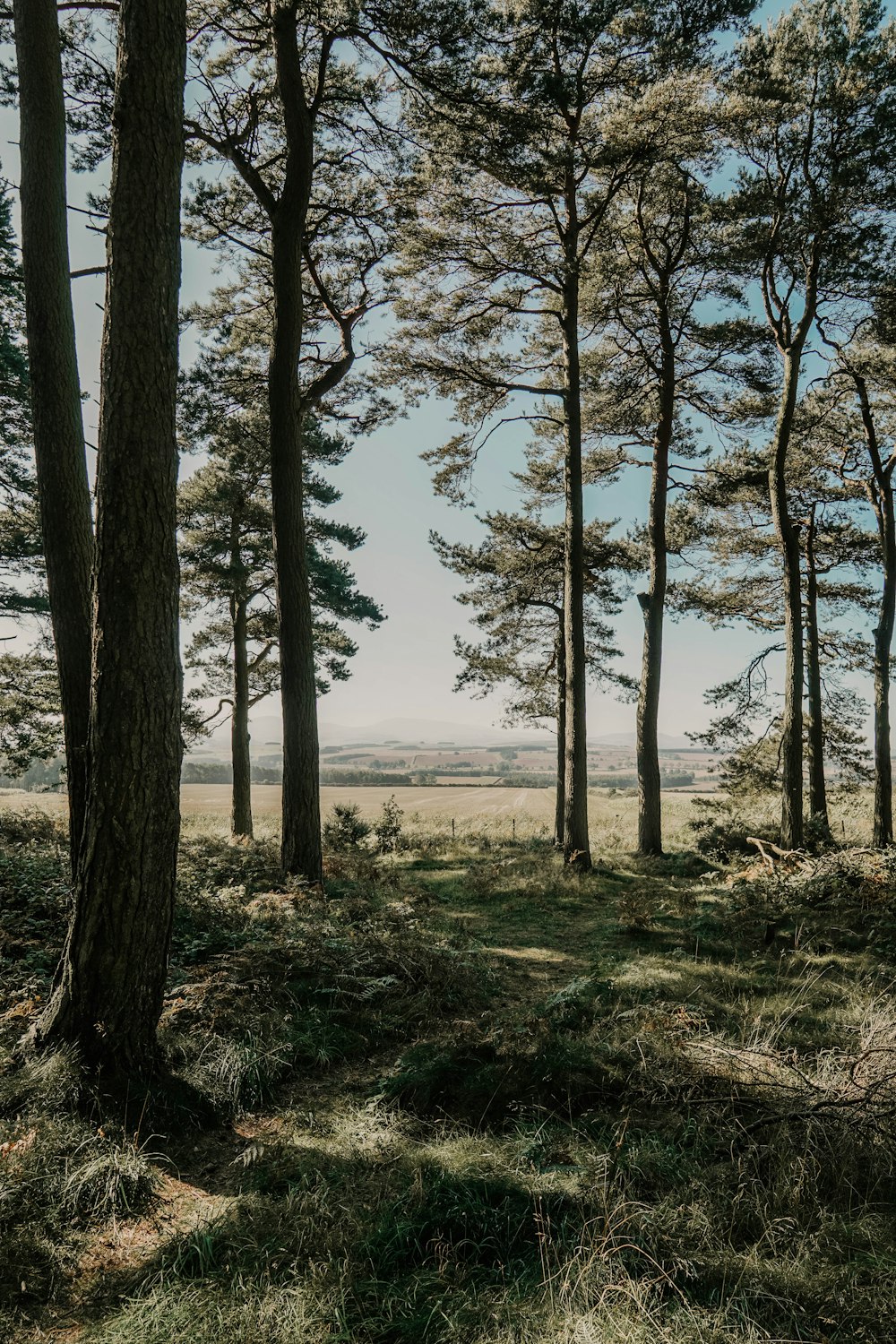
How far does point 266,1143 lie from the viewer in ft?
10.5

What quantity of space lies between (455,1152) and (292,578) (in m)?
6.99

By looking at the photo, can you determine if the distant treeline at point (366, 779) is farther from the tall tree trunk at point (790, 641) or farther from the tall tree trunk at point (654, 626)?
the tall tree trunk at point (790, 641)

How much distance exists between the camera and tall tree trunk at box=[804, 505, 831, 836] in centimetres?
1563

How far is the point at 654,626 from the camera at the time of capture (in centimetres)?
1348

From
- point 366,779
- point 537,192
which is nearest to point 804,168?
point 537,192

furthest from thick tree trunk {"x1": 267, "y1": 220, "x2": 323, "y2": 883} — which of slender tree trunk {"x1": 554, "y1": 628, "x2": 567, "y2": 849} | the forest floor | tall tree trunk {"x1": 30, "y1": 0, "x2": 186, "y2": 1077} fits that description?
slender tree trunk {"x1": 554, "y1": 628, "x2": 567, "y2": 849}

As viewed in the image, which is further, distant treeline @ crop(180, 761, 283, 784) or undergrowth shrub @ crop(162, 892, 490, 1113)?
distant treeline @ crop(180, 761, 283, 784)

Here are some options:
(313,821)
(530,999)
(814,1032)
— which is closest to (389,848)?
(313,821)

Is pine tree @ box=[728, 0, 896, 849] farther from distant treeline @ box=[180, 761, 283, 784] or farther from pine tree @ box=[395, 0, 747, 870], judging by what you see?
distant treeline @ box=[180, 761, 283, 784]

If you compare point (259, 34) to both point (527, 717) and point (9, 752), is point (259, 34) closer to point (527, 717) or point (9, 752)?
point (9, 752)

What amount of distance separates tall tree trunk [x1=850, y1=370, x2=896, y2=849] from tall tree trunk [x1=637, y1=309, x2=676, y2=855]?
407 centimetres

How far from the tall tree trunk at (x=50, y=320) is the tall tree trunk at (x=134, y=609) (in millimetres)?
1522

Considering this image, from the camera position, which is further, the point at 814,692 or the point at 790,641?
the point at 814,692

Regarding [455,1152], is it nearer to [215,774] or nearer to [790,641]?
[790,641]
